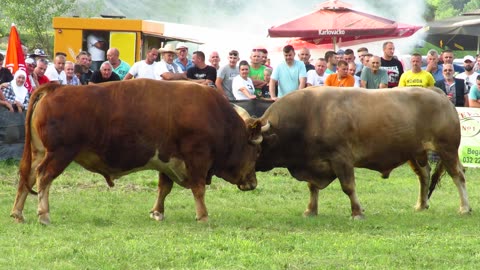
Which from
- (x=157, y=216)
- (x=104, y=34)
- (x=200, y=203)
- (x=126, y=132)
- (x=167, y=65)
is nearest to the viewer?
(x=126, y=132)

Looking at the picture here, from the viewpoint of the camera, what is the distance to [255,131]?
12.7 meters

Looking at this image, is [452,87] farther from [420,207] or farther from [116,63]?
[116,63]

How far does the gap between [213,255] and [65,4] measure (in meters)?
38.9

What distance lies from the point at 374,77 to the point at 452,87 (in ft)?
5.35

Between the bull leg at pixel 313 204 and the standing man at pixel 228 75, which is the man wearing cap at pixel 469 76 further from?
the bull leg at pixel 313 204

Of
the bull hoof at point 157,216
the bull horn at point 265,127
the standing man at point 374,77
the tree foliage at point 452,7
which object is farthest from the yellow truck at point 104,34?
the tree foliage at point 452,7

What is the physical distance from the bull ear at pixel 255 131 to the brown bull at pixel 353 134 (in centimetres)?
13

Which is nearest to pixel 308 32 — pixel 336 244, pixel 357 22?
pixel 357 22

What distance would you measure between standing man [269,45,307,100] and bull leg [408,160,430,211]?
13.3ft

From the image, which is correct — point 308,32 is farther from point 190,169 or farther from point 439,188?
point 190,169

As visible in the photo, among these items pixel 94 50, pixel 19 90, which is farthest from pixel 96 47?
pixel 19 90

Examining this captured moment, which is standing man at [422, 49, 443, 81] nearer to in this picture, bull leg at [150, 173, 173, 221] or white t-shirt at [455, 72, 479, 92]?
white t-shirt at [455, 72, 479, 92]

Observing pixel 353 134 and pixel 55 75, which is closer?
pixel 353 134

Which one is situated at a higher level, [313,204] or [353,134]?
[353,134]
